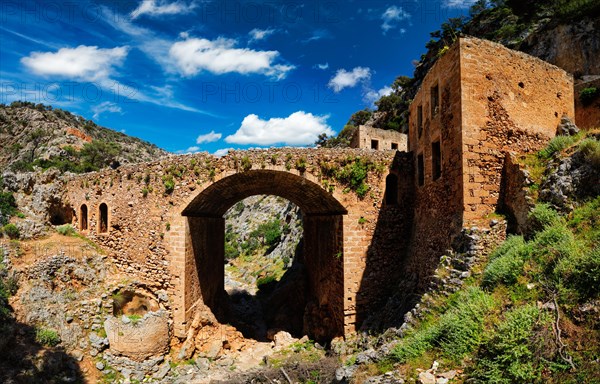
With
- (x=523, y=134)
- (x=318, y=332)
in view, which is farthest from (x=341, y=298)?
(x=523, y=134)

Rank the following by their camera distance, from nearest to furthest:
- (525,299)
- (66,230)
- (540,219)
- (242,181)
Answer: (525,299)
(540,219)
(242,181)
(66,230)

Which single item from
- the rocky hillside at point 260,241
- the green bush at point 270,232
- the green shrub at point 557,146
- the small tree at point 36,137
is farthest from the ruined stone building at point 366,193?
the small tree at point 36,137

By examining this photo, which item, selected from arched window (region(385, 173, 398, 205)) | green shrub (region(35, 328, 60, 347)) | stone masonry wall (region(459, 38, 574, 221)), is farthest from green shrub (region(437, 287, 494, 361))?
green shrub (region(35, 328, 60, 347))

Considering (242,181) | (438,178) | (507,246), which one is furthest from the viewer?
(242,181)

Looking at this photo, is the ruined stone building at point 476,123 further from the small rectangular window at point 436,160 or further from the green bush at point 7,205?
the green bush at point 7,205

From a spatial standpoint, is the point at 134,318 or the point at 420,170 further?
the point at 420,170

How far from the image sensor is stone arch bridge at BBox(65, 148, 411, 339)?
13.4 m

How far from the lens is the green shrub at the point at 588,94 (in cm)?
1512

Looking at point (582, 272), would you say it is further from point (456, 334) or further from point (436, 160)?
point (436, 160)

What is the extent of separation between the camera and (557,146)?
946cm

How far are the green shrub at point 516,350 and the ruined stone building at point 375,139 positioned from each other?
17003mm

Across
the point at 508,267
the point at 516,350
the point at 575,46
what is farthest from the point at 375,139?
the point at 516,350

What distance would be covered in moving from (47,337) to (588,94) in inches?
969

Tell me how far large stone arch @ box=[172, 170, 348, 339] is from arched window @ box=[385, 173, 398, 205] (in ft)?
7.05
